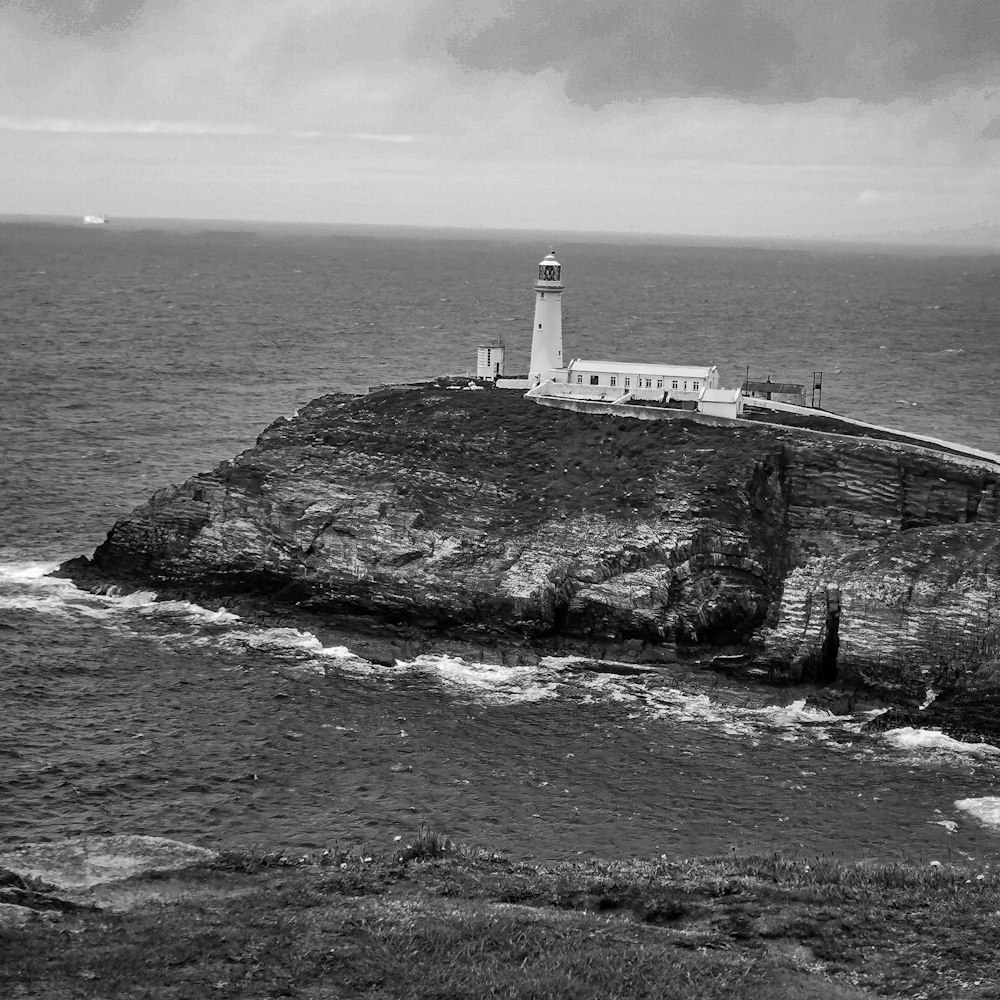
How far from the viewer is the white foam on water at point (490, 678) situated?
49.0 m

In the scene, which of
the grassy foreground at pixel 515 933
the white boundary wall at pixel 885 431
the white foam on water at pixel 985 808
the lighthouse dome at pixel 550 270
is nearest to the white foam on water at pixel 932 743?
the white foam on water at pixel 985 808

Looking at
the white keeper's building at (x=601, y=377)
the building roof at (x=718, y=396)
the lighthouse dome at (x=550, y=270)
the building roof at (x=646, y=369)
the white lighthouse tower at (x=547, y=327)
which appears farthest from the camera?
the lighthouse dome at (x=550, y=270)

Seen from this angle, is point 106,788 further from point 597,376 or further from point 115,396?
point 115,396

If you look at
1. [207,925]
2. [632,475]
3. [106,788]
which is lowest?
[106,788]

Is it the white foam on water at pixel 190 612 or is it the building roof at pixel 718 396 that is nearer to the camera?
the white foam on water at pixel 190 612

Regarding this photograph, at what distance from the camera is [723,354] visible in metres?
134

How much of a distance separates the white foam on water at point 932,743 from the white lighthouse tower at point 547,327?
111 ft

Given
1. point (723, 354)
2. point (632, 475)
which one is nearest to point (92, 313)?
point (723, 354)

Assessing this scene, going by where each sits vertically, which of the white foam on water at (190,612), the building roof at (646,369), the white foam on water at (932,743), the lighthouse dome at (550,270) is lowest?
the white foam on water at (932,743)

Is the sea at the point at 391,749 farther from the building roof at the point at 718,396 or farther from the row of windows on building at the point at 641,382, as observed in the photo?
the row of windows on building at the point at 641,382

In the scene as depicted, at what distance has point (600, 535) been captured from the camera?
55.6 meters

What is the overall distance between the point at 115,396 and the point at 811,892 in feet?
282

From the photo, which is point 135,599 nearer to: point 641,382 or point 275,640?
point 275,640

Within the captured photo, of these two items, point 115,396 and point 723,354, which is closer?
point 115,396
